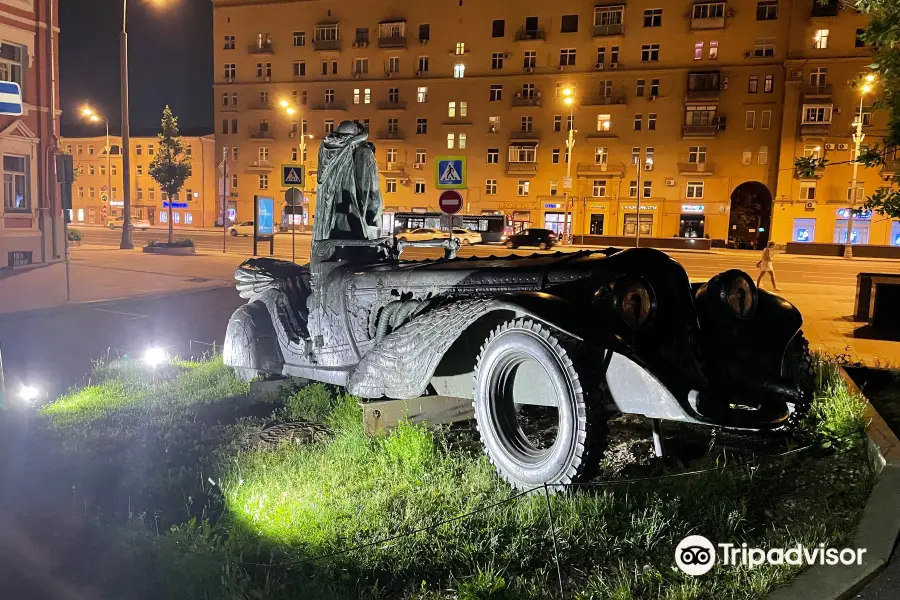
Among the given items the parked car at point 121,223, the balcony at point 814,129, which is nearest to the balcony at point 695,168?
the balcony at point 814,129

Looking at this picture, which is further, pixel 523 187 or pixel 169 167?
pixel 523 187

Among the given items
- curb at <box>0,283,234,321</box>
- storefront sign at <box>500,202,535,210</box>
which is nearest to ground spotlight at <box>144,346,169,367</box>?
curb at <box>0,283,234,321</box>

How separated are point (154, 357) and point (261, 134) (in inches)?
2256

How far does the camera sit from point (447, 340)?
4.54 meters

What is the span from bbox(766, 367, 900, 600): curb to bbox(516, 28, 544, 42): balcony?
5313cm

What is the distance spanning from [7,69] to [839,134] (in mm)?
47279

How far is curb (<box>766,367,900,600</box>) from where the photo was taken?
10.5ft

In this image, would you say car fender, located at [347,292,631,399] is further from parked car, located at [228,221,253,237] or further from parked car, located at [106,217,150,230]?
parked car, located at [106,217,150,230]

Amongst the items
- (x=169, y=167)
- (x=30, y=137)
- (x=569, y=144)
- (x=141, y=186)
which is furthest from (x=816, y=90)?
(x=141, y=186)

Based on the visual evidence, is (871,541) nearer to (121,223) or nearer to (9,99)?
(9,99)

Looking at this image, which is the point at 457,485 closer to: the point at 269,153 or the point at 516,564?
the point at 516,564

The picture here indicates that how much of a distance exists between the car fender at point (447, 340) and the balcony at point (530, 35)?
52674mm

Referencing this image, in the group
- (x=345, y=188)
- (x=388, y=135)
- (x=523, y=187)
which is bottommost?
(x=345, y=188)

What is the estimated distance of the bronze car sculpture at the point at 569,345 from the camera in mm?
3877
